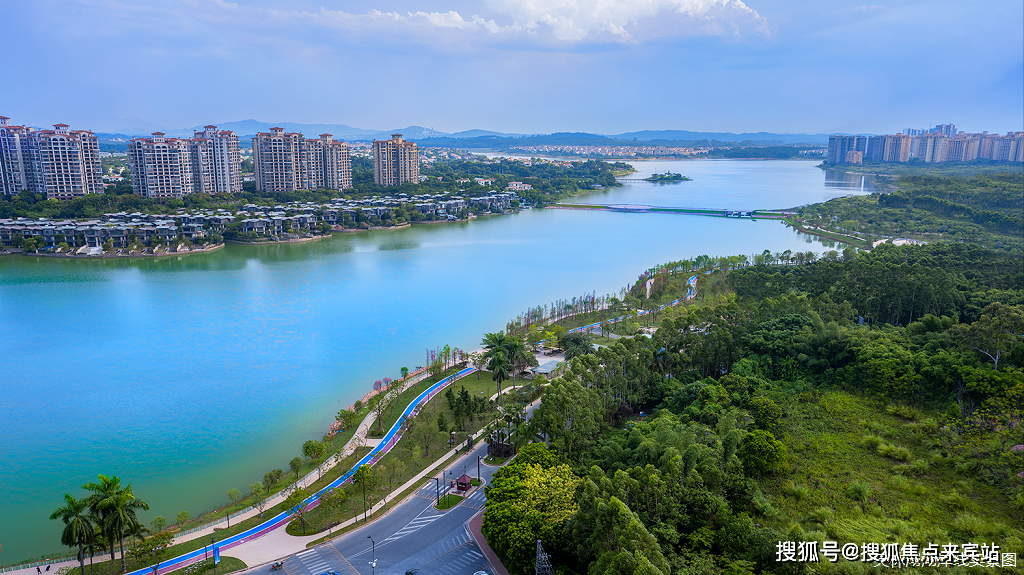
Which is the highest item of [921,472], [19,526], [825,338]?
[825,338]

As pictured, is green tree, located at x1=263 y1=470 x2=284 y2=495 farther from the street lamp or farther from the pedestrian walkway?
the pedestrian walkway

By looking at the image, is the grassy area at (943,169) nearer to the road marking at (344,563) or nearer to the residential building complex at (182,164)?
the road marking at (344,563)

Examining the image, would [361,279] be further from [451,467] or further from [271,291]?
[451,467]

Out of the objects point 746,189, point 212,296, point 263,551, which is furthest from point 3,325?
point 746,189

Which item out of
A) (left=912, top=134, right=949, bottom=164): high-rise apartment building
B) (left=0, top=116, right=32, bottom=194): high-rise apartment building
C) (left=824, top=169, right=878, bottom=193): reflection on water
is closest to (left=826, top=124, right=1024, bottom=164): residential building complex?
(left=912, top=134, right=949, bottom=164): high-rise apartment building

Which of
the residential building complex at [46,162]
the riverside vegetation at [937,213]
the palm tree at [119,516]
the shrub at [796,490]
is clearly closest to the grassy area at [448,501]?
the palm tree at [119,516]

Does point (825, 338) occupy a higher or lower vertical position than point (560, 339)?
higher
